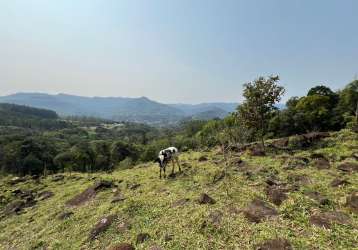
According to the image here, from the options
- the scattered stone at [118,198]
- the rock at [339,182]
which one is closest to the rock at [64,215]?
the scattered stone at [118,198]

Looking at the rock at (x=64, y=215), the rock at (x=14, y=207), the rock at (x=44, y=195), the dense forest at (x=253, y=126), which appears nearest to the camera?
the rock at (x=64, y=215)

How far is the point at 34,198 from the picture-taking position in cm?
2389

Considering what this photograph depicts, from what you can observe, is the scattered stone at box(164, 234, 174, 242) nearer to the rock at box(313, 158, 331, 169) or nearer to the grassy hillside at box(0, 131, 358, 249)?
the grassy hillside at box(0, 131, 358, 249)

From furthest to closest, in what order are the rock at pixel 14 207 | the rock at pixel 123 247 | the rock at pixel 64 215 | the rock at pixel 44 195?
the rock at pixel 44 195 < the rock at pixel 14 207 < the rock at pixel 64 215 < the rock at pixel 123 247

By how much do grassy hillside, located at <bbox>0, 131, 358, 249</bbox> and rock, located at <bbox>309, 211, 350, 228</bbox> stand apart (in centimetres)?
4

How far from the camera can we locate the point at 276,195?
45.1ft

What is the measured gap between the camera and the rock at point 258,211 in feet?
38.9

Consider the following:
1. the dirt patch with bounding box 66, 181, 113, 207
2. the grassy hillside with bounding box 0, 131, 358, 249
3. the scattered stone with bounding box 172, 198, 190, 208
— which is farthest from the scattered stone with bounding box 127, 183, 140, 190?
the scattered stone with bounding box 172, 198, 190, 208

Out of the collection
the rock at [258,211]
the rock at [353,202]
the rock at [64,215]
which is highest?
the rock at [353,202]

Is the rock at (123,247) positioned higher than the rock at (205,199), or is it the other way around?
the rock at (205,199)

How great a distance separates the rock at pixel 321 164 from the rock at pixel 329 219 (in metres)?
8.43

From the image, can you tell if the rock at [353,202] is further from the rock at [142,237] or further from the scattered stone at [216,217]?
the rock at [142,237]

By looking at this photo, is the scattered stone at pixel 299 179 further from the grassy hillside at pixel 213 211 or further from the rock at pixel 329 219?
the rock at pixel 329 219

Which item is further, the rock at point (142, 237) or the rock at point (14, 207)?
the rock at point (14, 207)
